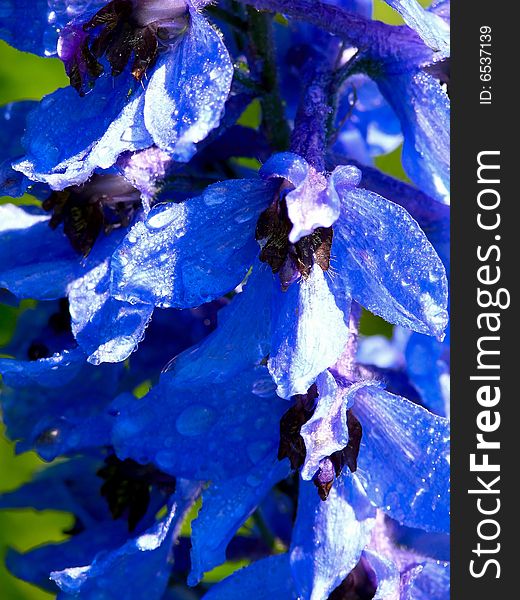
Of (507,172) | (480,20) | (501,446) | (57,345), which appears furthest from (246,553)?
(480,20)

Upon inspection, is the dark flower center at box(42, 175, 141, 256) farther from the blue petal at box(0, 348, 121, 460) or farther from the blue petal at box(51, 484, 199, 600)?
the blue petal at box(51, 484, 199, 600)

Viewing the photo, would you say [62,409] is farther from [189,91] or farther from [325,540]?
[189,91]

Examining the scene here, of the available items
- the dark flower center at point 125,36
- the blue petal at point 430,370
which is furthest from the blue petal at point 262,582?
the dark flower center at point 125,36

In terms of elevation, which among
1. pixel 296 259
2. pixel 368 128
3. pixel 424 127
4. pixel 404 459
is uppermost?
pixel 368 128

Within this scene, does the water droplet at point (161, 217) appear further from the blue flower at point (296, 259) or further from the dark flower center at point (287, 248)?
the dark flower center at point (287, 248)

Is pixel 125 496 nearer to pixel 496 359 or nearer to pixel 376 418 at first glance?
pixel 376 418

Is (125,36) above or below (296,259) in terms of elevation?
above

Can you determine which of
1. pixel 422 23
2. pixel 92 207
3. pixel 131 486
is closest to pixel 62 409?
pixel 131 486
